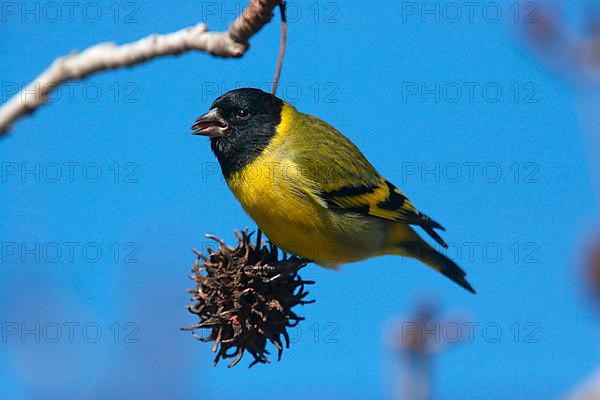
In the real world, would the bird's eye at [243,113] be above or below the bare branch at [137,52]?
above

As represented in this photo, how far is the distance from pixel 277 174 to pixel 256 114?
522 millimetres

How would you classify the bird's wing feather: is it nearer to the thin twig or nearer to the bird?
the bird

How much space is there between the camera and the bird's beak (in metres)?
5.06

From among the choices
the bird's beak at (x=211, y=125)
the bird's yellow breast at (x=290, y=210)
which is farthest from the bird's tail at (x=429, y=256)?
the bird's beak at (x=211, y=125)

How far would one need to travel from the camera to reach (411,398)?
3.09 m

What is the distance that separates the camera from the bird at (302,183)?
16.2ft

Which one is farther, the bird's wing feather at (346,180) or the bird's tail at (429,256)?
the bird's tail at (429,256)

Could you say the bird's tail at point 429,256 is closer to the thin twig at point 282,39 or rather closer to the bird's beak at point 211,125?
the bird's beak at point 211,125

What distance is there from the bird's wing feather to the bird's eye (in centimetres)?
47

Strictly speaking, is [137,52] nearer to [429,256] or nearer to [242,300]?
[242,300]

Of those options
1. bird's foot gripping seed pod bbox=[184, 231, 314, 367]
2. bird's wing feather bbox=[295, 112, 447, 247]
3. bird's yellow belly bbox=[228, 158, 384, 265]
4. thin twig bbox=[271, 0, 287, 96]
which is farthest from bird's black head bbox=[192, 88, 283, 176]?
thin twig bbox=[271, 0, 287, 96]

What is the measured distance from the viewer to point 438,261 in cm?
630

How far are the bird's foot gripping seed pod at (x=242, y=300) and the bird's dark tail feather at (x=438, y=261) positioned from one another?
2150 millimetres

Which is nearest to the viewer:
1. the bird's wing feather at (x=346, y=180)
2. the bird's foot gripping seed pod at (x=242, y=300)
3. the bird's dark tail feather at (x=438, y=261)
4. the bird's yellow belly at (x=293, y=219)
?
the bird's foot gripping seed pod at (x=242, y=300)
